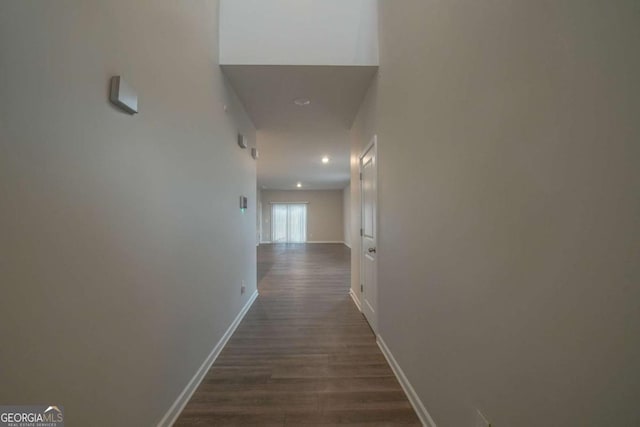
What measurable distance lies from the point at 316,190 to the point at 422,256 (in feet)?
33.8

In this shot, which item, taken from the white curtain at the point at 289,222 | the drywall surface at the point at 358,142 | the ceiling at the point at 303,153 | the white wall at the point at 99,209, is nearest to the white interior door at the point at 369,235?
the drywall surface at the point at 358,142

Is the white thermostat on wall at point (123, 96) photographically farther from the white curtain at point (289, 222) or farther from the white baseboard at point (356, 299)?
the white curtain at point (289, 222)

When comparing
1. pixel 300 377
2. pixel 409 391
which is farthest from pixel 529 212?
pixel 300 377

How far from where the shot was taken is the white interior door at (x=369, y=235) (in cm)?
252

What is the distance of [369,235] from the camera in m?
2.80

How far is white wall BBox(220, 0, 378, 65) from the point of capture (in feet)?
7.45

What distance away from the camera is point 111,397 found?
3.39ft

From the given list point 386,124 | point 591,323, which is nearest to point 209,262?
point 386,124

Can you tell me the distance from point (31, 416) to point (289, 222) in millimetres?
10959

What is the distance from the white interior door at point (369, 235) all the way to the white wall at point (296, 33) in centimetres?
86

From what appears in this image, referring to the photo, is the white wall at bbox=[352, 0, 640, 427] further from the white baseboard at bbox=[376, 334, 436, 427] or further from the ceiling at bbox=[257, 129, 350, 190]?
the ceiling at bbox=[257, 129, 350, 190]

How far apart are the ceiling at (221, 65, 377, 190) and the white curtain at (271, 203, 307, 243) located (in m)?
6.22

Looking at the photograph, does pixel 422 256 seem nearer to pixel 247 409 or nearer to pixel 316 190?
pixel 247 409

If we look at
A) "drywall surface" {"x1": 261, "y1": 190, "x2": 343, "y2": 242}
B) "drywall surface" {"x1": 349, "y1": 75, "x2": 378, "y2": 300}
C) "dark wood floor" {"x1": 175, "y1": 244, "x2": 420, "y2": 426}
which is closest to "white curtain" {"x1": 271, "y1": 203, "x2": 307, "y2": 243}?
"drywall surface" {"x1": 261, "y1": 190, "x2": 343, "y2": 242}
